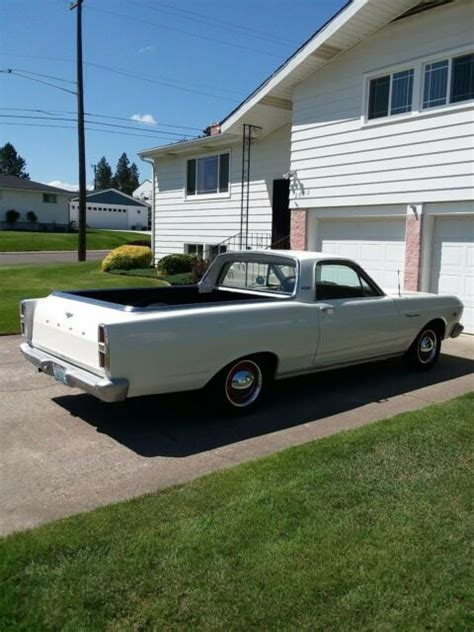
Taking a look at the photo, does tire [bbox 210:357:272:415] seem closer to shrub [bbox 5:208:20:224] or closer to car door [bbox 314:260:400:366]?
car door [bbox 314:260:400:366]

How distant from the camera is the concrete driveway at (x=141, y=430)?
13.2 ft

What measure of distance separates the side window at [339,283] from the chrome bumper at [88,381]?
248 centimetres

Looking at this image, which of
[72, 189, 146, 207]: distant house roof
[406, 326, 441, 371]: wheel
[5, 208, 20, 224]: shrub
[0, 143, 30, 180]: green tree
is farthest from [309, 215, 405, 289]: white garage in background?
[0, 143, 30, 180]: green tree

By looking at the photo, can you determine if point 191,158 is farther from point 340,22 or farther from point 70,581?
point 70,581

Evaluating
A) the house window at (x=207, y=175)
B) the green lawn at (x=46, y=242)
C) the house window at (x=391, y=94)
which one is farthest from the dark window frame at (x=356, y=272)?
the green lawn at (x=46, y=242)

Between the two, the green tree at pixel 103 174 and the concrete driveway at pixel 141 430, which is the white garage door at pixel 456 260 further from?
the green tree at pixel 103 174

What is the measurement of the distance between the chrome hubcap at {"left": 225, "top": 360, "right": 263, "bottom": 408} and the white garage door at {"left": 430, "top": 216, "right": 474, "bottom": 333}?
6212 mm

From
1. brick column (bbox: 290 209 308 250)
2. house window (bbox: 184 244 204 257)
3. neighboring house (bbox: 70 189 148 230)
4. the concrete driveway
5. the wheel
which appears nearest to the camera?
the concrete driveway

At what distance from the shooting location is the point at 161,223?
66.3ft

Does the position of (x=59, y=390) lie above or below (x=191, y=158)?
below

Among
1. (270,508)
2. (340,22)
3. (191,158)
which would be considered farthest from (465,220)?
(191,158)

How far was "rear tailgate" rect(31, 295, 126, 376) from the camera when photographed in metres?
4.79

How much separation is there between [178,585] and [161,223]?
1808cm

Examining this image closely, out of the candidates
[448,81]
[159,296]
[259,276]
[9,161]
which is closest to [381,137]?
[448,81]
